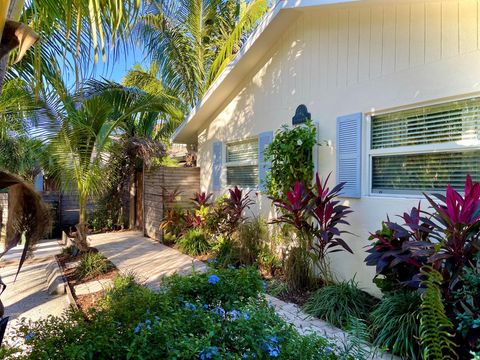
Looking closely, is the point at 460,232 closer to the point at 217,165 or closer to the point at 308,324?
the point at 308,324

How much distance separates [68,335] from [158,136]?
10612mm

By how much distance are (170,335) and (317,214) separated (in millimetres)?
3115

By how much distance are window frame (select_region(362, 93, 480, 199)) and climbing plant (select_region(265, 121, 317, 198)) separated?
864mm

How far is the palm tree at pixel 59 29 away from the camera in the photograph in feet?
5.05

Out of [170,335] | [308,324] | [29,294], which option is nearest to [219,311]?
[170,335]

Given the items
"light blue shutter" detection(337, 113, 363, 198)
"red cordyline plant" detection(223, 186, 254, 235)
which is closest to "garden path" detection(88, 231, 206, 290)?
"red cordyline plant" detection(223, 186, 254, 235)

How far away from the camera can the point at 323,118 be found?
17.5 feet

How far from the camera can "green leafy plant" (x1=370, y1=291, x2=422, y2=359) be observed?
9.37 feet

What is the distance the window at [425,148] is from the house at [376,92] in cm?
1

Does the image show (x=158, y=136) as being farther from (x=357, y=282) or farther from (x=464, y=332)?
(x=464, y=332)

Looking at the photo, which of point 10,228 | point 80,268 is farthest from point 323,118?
point 80,268

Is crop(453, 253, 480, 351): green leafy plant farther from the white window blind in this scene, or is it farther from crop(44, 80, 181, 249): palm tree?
crop(44, 80, 181, 249): palm tree

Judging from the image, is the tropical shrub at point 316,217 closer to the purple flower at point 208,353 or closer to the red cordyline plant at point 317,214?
the red cordyline plant at point 317,214

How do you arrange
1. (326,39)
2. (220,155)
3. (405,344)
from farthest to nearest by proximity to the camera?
(220,155) → (326,39) → (405,344)
